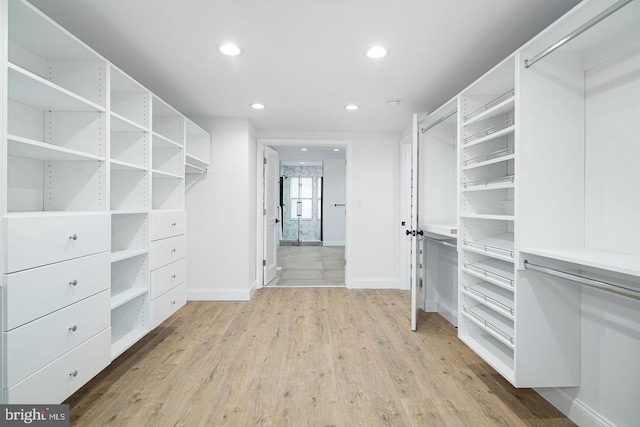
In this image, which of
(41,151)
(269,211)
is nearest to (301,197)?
(269,211)

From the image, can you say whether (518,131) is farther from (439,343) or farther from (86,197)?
(86,197)

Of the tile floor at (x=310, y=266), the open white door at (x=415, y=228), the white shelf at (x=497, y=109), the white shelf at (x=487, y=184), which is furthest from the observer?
the tile floor at (x=310, y=266)

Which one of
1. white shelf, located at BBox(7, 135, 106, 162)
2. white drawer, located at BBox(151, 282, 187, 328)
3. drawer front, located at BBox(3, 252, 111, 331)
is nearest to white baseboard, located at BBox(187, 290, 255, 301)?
white drawer, located at BBox(151, 282, 187, 328)

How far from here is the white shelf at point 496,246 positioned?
1677 mm

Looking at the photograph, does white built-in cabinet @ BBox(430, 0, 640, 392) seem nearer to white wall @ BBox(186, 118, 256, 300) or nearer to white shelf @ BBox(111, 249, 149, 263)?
white shelf @ BBox(111, 249, 149, 263)

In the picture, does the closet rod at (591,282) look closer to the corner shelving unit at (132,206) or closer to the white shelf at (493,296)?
the white shelf at (493,296)

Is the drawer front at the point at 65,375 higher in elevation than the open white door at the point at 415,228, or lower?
lower

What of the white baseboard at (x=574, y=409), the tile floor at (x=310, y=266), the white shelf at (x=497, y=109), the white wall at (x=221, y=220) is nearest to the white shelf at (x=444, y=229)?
the white shelf at (x=497, y=109)

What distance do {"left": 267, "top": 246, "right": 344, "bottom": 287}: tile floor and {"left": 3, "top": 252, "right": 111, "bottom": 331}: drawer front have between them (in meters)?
2.91

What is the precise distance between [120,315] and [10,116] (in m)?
1.42

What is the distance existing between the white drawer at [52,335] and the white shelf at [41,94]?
1.05m

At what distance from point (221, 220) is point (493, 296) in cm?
298

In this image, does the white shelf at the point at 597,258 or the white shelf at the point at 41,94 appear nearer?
the white shelf at the point at 597,258

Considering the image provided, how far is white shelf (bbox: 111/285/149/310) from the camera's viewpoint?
1.93 metres
